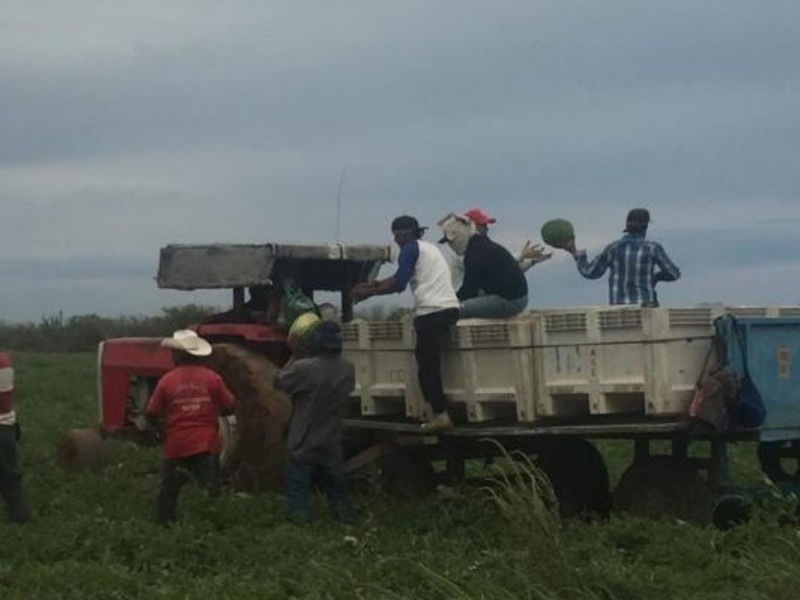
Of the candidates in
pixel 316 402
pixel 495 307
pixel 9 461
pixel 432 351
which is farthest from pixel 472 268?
pixel 9 461

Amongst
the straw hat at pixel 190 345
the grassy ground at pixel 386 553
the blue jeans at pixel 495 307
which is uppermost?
the blue jeans at pixel 495 307

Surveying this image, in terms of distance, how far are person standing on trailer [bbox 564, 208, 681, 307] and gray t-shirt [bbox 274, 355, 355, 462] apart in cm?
237

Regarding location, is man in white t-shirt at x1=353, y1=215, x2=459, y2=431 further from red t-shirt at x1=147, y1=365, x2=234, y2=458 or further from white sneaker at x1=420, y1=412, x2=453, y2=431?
red t-shirt at x1=147, y1=365, x2=234, y2=458

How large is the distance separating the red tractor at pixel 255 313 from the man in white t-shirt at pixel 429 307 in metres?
1.82

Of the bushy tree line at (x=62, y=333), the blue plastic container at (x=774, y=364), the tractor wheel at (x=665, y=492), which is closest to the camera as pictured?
the blue plastic container at (x=774, y=364)

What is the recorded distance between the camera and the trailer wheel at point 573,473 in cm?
1360

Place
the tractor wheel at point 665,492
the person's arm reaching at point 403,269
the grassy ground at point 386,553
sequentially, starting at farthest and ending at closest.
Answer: the person's arm reaching at point 403,269, the tractor wheel at point 665,492, the grassy ground at point 386,553

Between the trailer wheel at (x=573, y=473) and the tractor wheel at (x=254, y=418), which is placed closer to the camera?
the trailer wheel at (x=573, y=473)

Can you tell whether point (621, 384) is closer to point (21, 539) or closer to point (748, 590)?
point (748, 590)

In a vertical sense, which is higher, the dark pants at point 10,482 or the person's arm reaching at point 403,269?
the person's arm reaching at point 403,269

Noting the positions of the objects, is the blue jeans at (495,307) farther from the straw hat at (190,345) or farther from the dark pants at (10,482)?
the dark pants at (10,482)

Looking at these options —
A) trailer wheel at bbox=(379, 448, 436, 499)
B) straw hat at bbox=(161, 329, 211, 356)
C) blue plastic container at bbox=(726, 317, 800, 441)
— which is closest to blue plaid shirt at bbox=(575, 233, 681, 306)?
blue plastic container at bbox=(726, 317, 800, 441)

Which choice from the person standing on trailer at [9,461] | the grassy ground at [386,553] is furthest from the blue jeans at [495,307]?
the person standing on trailer at [9,461]

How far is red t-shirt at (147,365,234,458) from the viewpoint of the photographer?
13266mm
